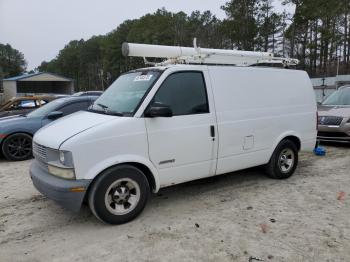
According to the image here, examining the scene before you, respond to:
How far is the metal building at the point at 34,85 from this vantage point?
45406 millimetres

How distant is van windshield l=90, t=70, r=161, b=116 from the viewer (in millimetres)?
4184

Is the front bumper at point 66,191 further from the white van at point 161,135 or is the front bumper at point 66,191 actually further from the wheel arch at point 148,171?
the wheel arch at point 148,171

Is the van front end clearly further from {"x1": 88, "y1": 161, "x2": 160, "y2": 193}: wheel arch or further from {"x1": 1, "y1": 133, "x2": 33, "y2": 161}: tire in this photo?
{"x1": 1, "y1": 133, "x2": 33, "y2": 161}: tire

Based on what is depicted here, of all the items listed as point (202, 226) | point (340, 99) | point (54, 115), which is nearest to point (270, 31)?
point (340, 99)

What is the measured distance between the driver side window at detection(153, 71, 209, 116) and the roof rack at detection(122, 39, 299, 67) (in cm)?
37

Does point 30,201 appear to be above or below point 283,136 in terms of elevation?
below

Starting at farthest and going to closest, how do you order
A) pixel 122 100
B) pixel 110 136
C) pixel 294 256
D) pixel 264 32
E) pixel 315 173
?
pixel 264 32, pixel 315 173, pixel 122 100, pixel 110 136, pixel 294 256

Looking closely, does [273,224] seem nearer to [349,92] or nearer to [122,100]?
[122,100]

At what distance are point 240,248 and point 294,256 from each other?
0.55m

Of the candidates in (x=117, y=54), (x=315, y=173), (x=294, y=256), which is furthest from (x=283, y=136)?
(x=117, y=54)

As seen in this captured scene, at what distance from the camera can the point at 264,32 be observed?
42.0 meters

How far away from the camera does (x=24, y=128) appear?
774cm

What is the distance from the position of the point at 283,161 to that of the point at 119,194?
11.0 feet

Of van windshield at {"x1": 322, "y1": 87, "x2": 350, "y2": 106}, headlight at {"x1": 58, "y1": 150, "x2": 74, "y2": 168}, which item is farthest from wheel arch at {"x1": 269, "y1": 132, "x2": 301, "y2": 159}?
van windshield at {"x1": 322, "y1": 87, "x2": 350, "y2": 106}
